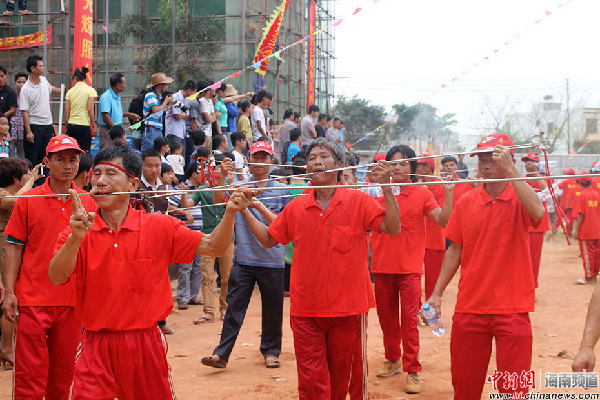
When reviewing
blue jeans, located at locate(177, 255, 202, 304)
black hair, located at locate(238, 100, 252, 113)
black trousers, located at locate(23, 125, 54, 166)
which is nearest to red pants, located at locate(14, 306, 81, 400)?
blue jeans, located at locate(177, 255, 202, 304)

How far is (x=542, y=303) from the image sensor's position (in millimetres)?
11234

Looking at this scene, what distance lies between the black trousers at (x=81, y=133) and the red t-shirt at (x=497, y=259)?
7.44 meters

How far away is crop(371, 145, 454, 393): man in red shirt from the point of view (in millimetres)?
6301

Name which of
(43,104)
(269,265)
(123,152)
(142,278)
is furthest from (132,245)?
(43,104)

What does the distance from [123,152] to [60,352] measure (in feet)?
5.29

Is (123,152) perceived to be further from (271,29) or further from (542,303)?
(271,29)

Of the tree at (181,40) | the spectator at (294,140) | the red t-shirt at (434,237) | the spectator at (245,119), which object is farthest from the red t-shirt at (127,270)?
the tree at (181,40)

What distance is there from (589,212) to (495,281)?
10656 mm

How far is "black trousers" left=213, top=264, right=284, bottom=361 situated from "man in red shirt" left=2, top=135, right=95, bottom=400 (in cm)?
231

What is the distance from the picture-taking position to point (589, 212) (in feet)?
45.8

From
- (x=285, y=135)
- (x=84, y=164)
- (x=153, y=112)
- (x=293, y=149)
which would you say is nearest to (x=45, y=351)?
(x=84, y=164)

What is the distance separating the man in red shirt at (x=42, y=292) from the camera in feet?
14.7

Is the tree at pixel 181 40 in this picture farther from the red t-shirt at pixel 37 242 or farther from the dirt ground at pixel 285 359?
the red t-shirt at pixel 37 242

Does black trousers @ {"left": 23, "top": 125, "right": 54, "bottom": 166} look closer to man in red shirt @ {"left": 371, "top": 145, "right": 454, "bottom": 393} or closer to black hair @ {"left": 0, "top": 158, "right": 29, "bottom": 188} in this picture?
black hair @ {"left": 0, "top": 158, "right": 29, "bottom": 188}
